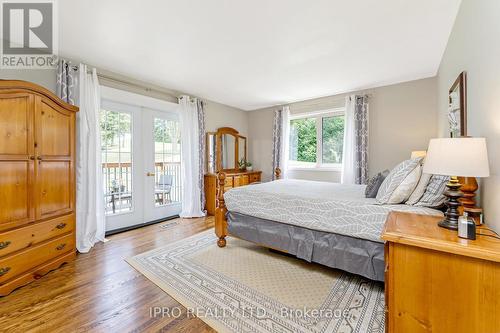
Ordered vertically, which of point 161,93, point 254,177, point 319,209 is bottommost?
point 319,209

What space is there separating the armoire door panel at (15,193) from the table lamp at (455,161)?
325cm

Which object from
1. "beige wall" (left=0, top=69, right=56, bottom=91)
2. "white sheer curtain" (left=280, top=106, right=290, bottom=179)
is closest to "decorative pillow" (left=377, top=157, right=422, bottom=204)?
"white sheer curtain" (left=280, top=106, right=290, bottom=179)

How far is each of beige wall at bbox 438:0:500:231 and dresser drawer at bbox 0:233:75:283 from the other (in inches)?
138

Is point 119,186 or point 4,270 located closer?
point 4,270

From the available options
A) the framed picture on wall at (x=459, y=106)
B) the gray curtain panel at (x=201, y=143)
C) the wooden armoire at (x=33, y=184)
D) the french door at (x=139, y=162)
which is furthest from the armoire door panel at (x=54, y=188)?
the framed picture on wall at (x=459, y=106)

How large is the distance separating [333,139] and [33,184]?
4549 mm

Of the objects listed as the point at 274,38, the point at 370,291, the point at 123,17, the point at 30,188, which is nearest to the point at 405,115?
the point at 274,38

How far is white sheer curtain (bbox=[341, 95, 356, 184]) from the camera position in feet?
13.3

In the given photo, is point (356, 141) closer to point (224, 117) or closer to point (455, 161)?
point (224, 117)

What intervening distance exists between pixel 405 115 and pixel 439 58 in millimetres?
1010

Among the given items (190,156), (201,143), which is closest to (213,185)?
(190,156)

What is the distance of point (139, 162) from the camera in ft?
12.6

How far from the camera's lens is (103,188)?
130 inches

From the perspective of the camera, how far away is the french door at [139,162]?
3.52m
